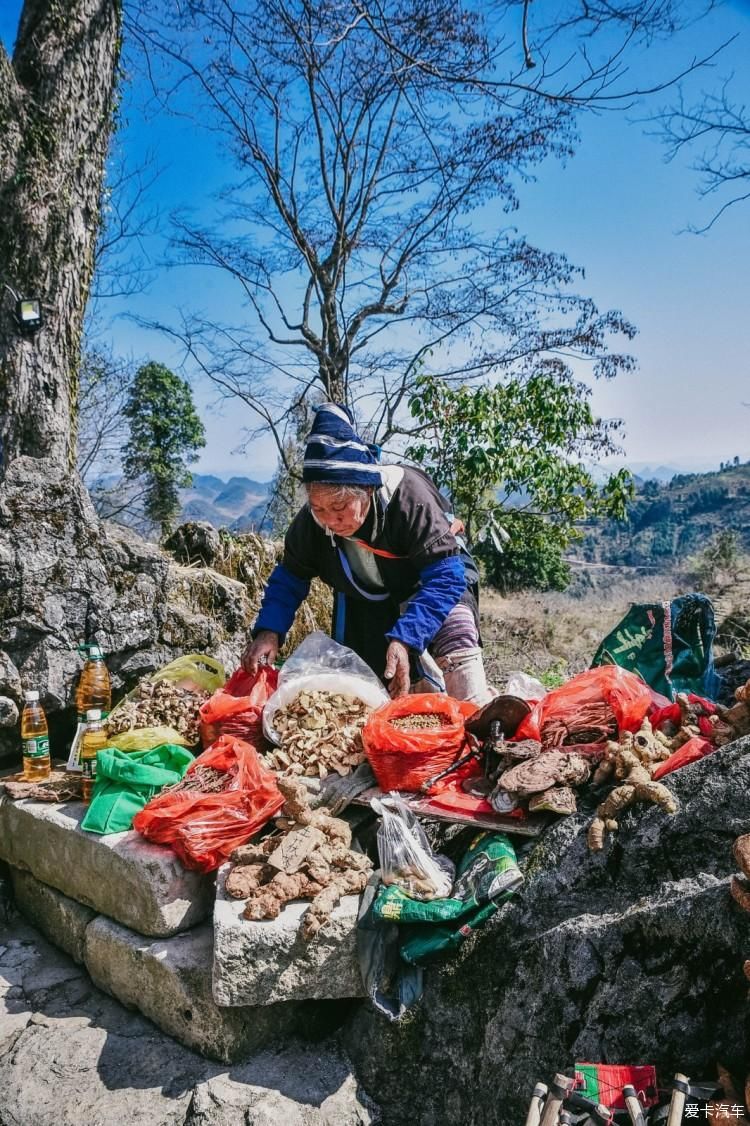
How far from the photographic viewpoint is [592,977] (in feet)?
6.09

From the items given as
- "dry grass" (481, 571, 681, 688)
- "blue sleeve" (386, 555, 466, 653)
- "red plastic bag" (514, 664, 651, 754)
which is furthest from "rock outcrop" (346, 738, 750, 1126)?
"dry grass" (481, 571, 681, 688)

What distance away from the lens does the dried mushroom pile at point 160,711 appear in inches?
124

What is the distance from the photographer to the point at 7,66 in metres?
4.38

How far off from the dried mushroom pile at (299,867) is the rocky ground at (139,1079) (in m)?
0.49

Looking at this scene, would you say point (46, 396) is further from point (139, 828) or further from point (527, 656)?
point (527, 656)

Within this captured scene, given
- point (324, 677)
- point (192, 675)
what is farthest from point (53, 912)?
point (324, 677)

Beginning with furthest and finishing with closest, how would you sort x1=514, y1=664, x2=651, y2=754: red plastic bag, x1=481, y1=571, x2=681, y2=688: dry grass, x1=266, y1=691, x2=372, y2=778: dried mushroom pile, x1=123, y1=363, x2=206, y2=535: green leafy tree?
x1=123, y1=363, x2=206, y2=535: green leafy tree, x1=481, y1=571, x2=681, y2=688: dry grass, x1=266, y1=691, x2=372, y2=778: dried mushroom pile, x1=514, y1=664, x2=651, y2=754: red plastic bag

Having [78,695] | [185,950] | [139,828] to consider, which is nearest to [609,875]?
[185,950]

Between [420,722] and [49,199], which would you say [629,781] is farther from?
[49,199]

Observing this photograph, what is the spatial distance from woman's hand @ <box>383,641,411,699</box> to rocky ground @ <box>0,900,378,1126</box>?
1.24 metres

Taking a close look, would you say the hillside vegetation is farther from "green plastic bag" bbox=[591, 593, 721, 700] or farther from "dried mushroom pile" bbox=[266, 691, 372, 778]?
"dried mushroom pile" bbox=[266, 691, 372, 778]

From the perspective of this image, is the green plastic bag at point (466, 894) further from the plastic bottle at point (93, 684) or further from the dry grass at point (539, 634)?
the dry grass at point (539, 634)

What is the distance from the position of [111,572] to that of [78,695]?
2.36 feet

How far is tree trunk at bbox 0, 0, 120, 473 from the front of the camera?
14.4 ft
